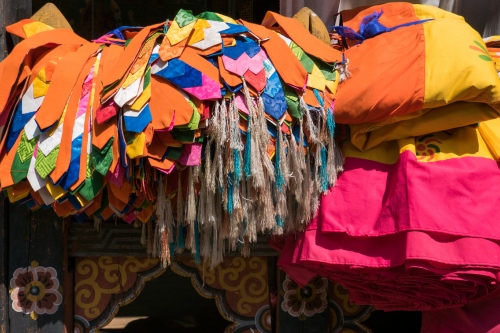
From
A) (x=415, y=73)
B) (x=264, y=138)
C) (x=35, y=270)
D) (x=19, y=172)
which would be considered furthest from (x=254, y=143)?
(x=35, y=270)

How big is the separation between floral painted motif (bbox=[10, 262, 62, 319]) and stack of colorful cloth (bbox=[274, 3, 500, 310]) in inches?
33.5

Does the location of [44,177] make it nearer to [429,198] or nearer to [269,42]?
[269,42]

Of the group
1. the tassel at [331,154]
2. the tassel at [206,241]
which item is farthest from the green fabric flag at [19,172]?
the tassel at [331,154]

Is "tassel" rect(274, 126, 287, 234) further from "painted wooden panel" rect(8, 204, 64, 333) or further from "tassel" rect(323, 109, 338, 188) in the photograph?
"painted wooden panel" rect(8, 204, 64, 333)

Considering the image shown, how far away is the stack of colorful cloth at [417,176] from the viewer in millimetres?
1951

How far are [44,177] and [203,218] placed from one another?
452mm

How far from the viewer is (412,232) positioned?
6.42ft

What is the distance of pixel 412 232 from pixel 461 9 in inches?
43.5

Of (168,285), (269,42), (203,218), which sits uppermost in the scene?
(269,42)

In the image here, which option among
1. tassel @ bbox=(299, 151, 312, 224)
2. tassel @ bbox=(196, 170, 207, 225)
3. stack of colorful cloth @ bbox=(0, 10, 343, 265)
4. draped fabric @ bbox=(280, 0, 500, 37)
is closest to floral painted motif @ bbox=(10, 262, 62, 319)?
stack of colorful cloth @ bbox=(0, 10, 343, 265)

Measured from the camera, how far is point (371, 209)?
2070 millimetres

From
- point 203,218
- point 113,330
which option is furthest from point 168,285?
point 203,218

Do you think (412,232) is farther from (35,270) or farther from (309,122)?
(35,270)

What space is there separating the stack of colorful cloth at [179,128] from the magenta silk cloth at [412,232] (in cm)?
9
